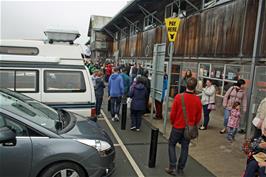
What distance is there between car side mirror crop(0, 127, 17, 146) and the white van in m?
2.63

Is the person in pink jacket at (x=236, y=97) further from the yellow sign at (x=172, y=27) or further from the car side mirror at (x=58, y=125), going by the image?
the car side mirror at (x=58, y=125)

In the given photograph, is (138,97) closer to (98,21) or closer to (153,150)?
(153,150)

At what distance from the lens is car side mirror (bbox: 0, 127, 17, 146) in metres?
3.47

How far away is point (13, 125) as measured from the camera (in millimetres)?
3834

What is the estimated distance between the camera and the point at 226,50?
33.1ft

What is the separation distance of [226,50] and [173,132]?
5918mm

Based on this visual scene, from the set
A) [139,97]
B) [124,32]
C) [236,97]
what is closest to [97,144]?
[139,97]

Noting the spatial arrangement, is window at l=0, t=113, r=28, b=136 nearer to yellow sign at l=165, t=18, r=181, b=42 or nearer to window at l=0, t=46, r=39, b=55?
window at l=0, t=46, r=39, b=55

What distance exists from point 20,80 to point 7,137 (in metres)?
2.91

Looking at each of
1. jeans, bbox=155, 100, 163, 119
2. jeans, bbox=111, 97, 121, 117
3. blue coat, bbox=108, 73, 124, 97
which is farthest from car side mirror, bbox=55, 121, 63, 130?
jeans, bbox=155, 100, 163, 119

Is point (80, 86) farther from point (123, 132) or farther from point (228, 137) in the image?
point (228, 137)

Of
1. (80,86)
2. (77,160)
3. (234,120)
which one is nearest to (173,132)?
(77,160)

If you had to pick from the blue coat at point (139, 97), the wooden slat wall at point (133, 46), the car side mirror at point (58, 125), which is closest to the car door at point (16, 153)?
the car side mirror at point (58, 125)

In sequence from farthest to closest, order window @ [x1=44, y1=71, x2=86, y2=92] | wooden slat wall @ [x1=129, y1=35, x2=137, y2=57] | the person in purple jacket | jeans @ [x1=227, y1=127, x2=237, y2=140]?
1. wooden slat wall @ [x1=129, y1=35, x2=137, y2=57]
2. the person in purple jacket
3. jeans @ [x1=227, y1=127, x2=237, y2=140]
4. window @ [x1=44, y1=71, x2=86, y2=92]
